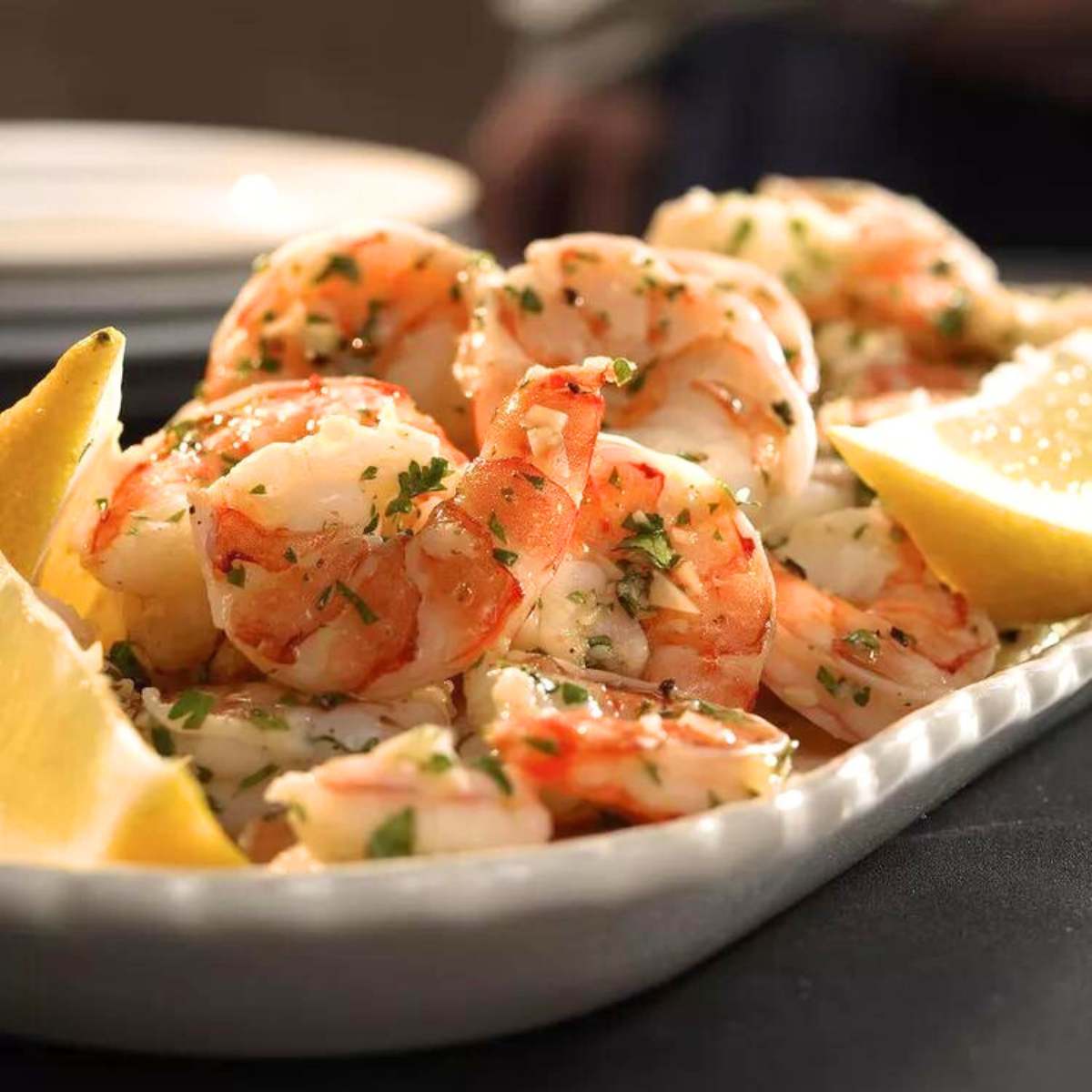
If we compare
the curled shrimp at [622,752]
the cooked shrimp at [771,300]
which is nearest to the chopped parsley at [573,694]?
the curled shrimp at [622,752]

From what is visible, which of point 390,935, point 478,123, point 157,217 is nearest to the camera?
point 390,935

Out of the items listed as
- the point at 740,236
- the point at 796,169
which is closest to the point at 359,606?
the point at 740,236

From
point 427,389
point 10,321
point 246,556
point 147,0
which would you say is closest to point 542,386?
point 246,556

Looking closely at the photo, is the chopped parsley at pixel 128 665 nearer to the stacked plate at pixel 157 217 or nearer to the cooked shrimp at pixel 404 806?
the cooked shrimp at pixel 404 806

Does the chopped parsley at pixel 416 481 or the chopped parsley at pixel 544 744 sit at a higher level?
the chopped parsley at pixel 416 481

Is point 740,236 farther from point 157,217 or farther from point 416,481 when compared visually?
point 157,217

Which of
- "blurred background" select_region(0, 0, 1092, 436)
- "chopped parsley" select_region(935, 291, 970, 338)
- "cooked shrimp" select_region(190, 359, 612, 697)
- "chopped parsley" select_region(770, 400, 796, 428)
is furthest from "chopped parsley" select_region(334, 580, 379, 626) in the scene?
"chopped parsley" select_region(935, 291, 970, 338)
